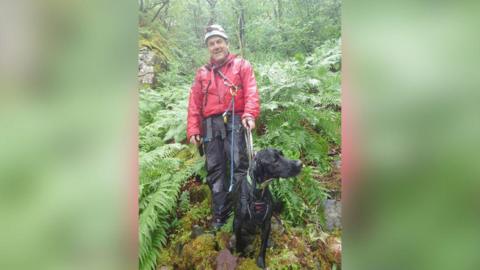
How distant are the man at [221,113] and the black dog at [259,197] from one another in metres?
0.05

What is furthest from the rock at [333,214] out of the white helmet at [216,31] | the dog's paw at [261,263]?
the white helmet at [216,31]

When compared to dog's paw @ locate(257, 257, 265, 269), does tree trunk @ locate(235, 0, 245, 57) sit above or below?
above

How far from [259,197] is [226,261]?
36 cm

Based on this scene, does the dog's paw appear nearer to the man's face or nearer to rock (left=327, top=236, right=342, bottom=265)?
rock (left=327, top=236, right=342, bottom=265)

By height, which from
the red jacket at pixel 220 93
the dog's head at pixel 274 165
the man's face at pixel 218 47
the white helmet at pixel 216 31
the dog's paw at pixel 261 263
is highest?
the white helmet at pixel 216 31

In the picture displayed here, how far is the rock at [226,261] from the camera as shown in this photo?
6.36 feet

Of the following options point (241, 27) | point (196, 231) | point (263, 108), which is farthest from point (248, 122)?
point (196, 231)

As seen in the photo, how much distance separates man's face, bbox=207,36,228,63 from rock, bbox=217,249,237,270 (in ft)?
3.26

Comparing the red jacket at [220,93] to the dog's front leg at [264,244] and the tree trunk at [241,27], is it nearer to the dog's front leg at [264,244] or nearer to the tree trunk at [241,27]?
the tree trunk at [241,27]

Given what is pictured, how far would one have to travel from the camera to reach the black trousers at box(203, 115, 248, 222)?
197cm

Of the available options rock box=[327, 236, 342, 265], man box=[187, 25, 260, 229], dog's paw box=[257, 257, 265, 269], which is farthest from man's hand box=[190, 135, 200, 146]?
rock box=[327, 236, 342, 265]
